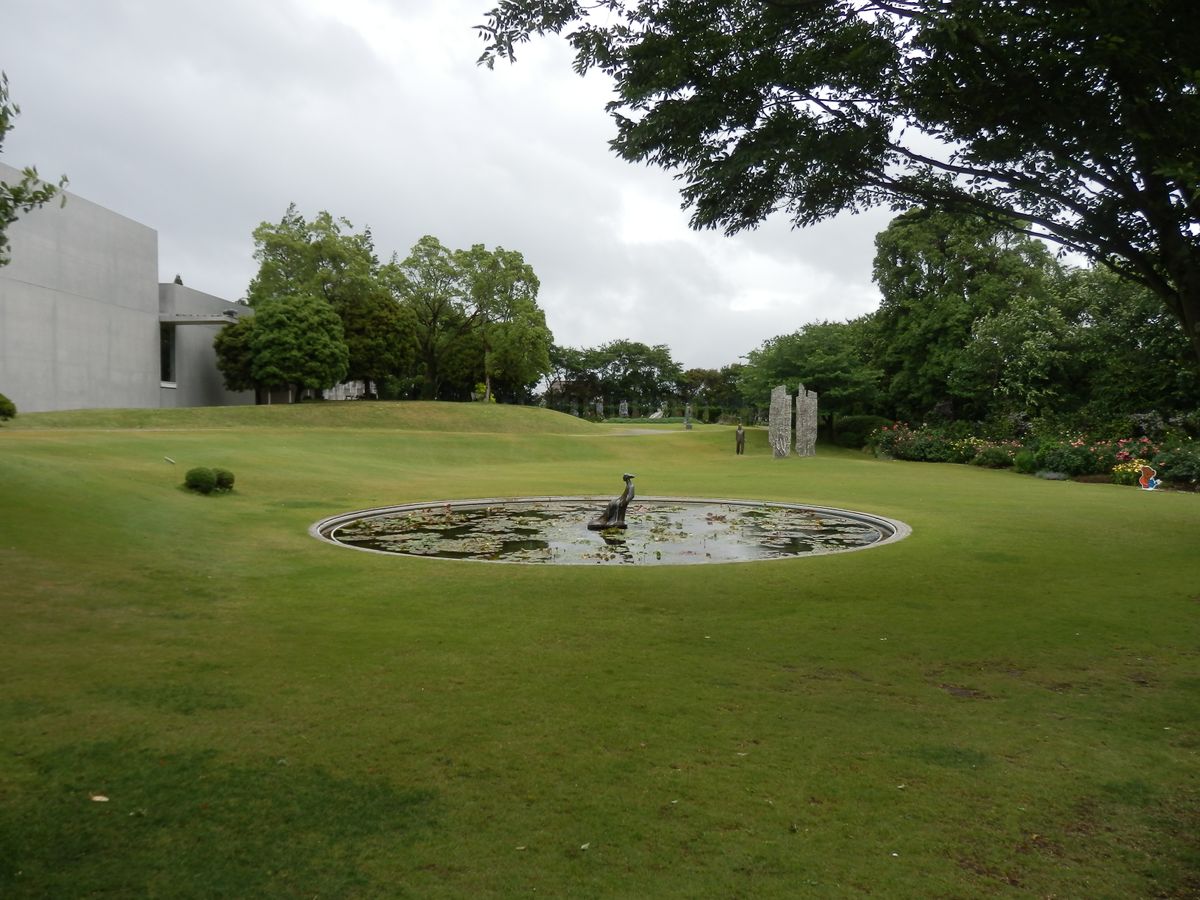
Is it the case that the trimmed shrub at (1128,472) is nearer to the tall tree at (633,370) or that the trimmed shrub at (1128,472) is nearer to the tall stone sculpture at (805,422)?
the tall stone sculpture at (805,422)

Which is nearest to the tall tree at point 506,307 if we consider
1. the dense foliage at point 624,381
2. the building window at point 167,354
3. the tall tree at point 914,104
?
the building window at point 167,354

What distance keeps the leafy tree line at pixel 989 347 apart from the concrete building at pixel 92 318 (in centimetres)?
3075

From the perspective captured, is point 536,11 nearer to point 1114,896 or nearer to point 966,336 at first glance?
point 1114,896

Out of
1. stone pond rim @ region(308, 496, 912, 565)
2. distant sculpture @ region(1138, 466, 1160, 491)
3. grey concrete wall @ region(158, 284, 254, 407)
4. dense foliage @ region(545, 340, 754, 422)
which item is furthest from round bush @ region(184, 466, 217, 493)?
dense foliage @ region(545, 340, 754, 422)

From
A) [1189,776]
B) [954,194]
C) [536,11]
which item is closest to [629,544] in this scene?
[954,194]

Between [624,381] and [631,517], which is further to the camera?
[624,381]

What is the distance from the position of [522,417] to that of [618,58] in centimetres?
3891

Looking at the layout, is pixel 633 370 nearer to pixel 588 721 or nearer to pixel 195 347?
pixel 195 347

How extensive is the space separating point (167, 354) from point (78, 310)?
7.76 meters

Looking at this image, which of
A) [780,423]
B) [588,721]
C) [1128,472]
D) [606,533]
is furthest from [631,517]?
[780,423]

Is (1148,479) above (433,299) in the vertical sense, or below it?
below

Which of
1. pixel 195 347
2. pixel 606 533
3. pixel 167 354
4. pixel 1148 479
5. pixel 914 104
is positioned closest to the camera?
pixel 914 104

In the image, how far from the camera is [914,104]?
23.5 feet

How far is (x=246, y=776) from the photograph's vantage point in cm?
403
